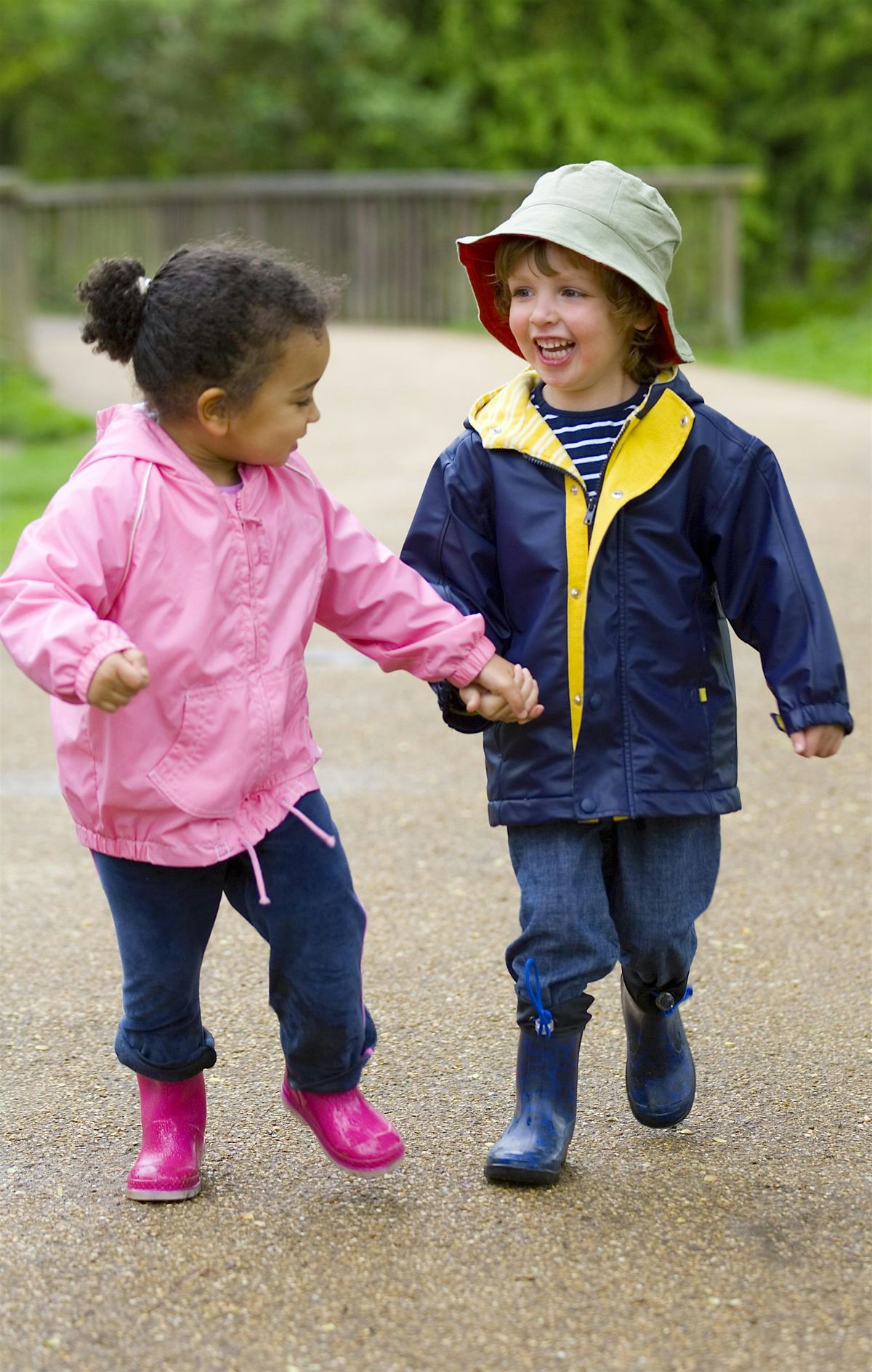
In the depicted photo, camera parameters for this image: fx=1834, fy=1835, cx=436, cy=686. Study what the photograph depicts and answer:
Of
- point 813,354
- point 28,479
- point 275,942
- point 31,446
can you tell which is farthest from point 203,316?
Answer: point 813,354

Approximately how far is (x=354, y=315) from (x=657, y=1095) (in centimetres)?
1407

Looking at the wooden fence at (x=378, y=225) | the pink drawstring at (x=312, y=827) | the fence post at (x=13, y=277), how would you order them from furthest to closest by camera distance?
the wooden fence at (x=378, y=225), the fence post at (x=13, y=277), the pink drawstring at (x=312, y=827)

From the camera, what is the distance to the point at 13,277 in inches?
460

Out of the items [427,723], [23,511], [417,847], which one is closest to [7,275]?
[23,511]

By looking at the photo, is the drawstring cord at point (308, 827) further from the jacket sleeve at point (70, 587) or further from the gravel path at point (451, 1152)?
the gravel path at point (451, 1152)

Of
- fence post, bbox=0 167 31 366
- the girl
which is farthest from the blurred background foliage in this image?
the girl

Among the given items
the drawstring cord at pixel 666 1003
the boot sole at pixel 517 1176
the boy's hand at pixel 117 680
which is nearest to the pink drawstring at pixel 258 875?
the boy's hand at pixel 117 680

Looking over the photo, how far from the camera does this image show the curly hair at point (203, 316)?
2.62 meters

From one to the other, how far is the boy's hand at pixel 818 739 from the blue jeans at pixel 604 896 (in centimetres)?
21

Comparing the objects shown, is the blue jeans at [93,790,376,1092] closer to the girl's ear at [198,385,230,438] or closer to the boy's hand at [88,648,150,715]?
the boy's hand at [88,648,150,715]

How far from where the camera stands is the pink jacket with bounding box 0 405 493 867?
Result: 2541mm

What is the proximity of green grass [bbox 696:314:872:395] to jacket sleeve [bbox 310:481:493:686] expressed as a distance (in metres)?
9.40

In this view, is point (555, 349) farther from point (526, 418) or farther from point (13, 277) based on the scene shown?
point (13, 277)

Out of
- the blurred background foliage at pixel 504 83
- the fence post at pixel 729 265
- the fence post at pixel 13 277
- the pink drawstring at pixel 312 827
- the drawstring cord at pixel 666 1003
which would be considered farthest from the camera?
the blurred background foliage at pixel 504 83
